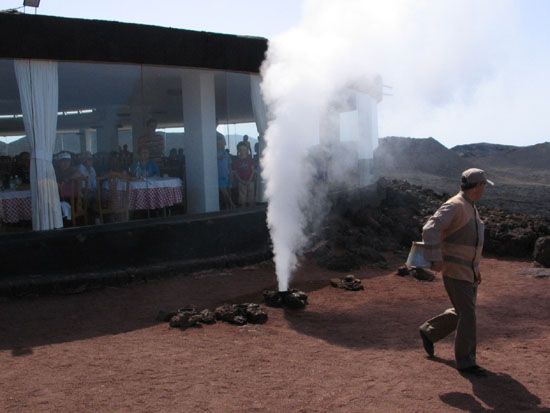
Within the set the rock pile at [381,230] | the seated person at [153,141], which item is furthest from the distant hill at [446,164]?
the seated person at [153,141]

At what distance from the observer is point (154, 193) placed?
35.9ft

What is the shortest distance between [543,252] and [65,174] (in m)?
8.04

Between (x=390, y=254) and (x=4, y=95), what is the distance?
25.9ft

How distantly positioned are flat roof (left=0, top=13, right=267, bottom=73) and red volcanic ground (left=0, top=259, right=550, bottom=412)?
3.57 meters

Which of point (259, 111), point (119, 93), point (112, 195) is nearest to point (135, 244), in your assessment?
point (112, 195)

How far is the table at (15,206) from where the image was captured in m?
9.43

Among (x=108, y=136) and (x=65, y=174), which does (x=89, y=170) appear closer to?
(x=65, y=174)

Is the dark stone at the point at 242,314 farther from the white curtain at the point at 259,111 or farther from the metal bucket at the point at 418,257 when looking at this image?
the white curtain at the point at 259,111

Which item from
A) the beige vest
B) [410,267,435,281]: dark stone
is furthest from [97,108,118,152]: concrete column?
the beige vest

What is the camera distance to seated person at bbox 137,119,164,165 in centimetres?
1124

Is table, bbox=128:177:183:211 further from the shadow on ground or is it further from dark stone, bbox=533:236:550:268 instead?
the shadow on ground

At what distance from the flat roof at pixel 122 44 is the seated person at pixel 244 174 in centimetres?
167

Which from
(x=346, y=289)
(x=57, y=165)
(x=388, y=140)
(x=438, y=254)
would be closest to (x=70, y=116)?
(x=57, y=165)

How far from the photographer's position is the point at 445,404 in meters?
4.65
